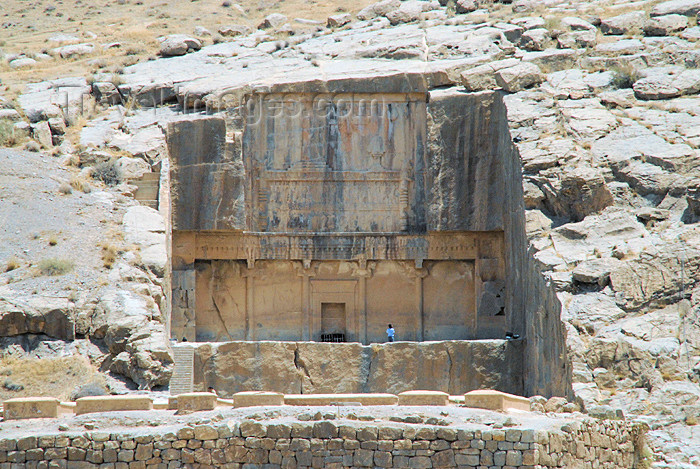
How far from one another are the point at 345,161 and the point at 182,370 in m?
10.2

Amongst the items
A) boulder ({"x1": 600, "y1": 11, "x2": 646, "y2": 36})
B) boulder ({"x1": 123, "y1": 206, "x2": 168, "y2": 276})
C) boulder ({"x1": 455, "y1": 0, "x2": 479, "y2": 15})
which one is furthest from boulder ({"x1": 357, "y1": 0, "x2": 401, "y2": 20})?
boulder ({"x1": 123, "y1": 206, "x2": 168, "y2": 276})

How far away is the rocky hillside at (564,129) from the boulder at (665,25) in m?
0.05


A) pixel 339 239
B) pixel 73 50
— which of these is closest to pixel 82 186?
pixel 339 239

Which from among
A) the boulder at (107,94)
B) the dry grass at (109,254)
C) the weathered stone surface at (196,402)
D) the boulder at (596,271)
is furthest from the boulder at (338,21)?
the weathered stone surface at (196,402)

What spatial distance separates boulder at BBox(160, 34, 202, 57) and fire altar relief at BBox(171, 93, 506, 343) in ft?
24.3

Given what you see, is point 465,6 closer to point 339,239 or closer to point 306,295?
point 339,239

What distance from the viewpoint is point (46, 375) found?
24.8 metres

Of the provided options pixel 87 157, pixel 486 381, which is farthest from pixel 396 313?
pixel 87 157

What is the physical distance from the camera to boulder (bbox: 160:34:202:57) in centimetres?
4294

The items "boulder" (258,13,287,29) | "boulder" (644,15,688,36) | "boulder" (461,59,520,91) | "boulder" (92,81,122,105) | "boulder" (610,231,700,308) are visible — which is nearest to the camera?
"boulder" (610,231,700,308)

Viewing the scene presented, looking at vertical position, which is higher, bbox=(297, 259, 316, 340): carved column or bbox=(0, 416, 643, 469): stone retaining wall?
bbox=(297, 259, 316, 340): carved column

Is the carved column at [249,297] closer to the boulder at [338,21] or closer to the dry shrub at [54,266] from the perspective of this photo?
the dry shrub at [54,266]

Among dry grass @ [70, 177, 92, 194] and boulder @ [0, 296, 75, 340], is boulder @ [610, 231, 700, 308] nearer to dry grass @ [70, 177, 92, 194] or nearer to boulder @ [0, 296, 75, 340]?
boulder @ [0, 296, 75, 340]

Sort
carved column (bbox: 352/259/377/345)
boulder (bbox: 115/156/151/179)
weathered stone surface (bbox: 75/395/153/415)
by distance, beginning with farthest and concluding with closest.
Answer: carved column (bbox: 352/259/377/345) → boulder (bbox: 115/156/151/179) → weathered stone surface (bbox: 75/395/153/415)
